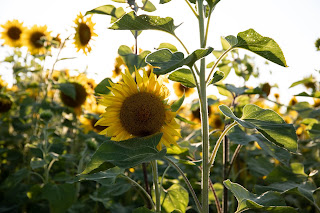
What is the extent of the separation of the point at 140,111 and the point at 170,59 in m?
0.29

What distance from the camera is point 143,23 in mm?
793

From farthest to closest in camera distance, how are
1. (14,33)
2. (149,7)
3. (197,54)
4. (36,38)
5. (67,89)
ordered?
1. (14,33)
2. (36,38)
3. (67,89)
4. (149,7)
5. (197,54)

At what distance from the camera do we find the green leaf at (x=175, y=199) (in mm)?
1150

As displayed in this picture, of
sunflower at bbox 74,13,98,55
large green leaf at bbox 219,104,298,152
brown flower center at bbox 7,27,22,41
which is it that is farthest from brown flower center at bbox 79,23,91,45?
large green leaf at bbox 219,104,298,152

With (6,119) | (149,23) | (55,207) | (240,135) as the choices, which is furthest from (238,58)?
(6,119)

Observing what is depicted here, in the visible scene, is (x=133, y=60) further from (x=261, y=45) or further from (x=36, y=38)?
(x=36, y=38)

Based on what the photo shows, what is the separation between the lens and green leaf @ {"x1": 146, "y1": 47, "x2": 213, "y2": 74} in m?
0.65

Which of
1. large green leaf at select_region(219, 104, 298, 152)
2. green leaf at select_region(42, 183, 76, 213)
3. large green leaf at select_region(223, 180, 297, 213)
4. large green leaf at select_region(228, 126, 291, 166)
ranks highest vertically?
large green leaf at select_region(219, 104, 298, 152)

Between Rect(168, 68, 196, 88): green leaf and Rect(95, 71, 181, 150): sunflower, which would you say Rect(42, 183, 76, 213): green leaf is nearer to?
Rect(95, 71, 181, 150): sunflower

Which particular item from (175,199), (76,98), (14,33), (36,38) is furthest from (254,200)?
Result: (14,33)

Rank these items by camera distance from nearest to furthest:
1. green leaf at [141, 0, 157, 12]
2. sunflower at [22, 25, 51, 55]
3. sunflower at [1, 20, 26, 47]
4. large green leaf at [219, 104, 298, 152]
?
1. large green leaf at [219, 104, 298, 152]
2. green leaf at [141, 0, 157, 12]
3. sunflower at [22, 25, 51, 55]
4. sunflower at [1, 20, 26, 47]

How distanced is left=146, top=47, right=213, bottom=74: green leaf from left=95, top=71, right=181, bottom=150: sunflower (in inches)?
10.2

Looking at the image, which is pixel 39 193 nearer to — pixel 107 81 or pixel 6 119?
pixel 107 81

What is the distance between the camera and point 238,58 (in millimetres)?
1985
